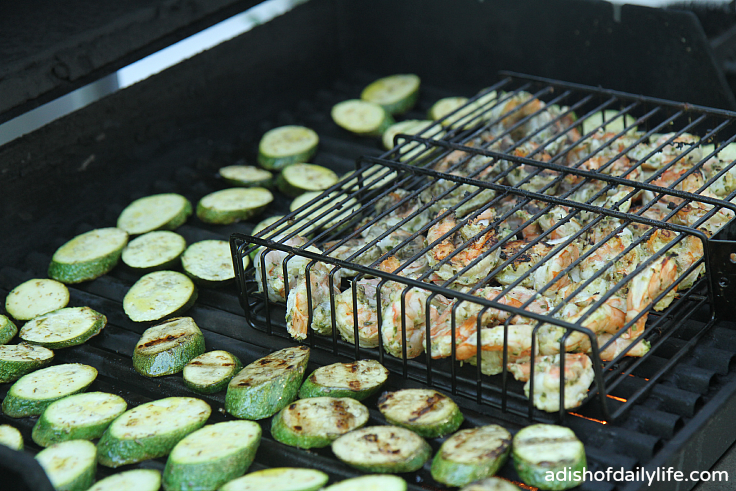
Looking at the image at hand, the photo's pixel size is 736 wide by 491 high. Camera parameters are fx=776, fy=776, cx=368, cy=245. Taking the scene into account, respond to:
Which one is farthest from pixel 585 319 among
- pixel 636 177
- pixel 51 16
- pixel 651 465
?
pixel 51 16

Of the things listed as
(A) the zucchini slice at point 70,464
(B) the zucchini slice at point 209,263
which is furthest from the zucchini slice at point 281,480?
(B) the zucchini slice at point 209,263

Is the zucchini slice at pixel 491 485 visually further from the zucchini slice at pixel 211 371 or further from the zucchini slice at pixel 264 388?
the zucchini slice at pixel 211 371

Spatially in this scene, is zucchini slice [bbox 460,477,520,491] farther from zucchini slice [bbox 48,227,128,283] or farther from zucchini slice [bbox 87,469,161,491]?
zucchini slice [bbox 48,227,128,283]

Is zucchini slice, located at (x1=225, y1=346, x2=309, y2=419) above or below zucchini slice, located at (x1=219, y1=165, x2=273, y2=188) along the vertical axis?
below

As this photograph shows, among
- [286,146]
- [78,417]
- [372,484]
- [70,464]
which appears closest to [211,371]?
[78,417]

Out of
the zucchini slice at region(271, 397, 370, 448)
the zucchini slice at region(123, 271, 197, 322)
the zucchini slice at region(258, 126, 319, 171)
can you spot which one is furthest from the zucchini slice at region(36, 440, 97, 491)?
the zucchini slice at region(258, 126, 319, 171)

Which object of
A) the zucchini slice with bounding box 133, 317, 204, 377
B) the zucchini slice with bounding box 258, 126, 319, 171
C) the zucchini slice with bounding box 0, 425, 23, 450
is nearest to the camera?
the zucchini slice with bounding box 0, 425, 23, 450

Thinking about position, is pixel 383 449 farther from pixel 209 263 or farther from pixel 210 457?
pixel 209 263
